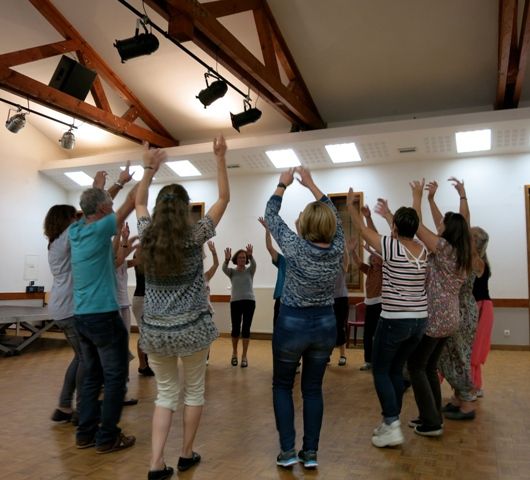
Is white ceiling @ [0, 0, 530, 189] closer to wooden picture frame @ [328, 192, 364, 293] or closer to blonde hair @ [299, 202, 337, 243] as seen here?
wooden picture frame @ [328, 192, 364, 293]

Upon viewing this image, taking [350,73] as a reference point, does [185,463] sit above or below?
below

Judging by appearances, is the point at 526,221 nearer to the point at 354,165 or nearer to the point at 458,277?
the point at 354,165

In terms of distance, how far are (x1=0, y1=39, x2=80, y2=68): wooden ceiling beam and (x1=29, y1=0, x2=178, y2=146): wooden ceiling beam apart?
0.40 feet

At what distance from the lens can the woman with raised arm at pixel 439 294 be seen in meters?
2.91

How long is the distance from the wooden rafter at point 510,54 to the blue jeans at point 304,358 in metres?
4.22

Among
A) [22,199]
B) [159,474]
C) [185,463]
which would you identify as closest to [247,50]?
[185,463]

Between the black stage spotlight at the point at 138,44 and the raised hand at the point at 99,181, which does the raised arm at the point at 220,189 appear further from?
the black stage spotlight at the point at 138,44

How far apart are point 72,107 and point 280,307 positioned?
19.5 ft

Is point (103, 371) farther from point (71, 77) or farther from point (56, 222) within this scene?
point (71, 77)

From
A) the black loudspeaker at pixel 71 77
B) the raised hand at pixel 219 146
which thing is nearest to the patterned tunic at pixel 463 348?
the raised hand at pixel 219 146

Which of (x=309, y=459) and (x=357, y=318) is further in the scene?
(x=357, y=318)

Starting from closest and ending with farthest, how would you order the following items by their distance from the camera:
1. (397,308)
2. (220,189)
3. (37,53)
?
(220,189) → (397,308) → (37,53)

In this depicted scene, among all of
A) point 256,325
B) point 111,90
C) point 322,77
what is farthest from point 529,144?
point 111,90

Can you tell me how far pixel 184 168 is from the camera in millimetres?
9000
